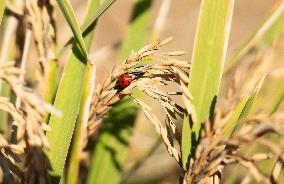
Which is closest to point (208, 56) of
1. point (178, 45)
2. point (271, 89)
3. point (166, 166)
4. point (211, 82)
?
point (211, 82)

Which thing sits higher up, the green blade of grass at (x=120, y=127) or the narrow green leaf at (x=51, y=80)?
the narrow green leaf at (x=51, y=80)

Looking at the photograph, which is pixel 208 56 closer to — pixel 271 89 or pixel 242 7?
pixel 271 89

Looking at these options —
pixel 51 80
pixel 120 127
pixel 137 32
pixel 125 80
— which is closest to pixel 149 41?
pixel 137 32

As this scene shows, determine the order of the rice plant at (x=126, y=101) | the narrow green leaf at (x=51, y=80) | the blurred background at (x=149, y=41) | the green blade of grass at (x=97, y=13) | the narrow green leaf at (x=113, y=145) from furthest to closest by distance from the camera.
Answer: the blurred background at (x=149, y=41) → the narrow green leaf at (x=113, y=145) → the narrow green leaf at (x=51, y=80) → the green blade of grass at (x=97, y=13) → the rice plant at (x=126, y=101)

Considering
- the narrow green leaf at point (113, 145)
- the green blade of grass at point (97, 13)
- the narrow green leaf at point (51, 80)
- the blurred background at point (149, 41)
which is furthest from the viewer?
the blurred background at point (149, 41)

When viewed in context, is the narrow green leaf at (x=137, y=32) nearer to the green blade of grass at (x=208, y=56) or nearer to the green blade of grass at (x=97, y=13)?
the green blade of grass at (x=97, y=13)

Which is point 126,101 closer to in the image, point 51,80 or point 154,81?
point 51,80

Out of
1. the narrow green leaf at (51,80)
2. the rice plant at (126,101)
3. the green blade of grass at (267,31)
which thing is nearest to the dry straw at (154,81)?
the rice plant at (126,101)
